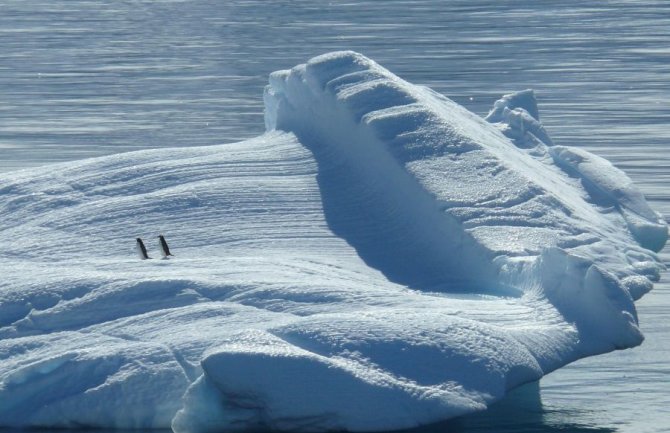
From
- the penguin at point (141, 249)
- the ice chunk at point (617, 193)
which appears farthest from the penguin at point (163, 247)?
the ice chunk at point (617, 193)

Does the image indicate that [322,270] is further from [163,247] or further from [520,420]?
[520,420]

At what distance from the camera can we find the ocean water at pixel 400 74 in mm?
8391

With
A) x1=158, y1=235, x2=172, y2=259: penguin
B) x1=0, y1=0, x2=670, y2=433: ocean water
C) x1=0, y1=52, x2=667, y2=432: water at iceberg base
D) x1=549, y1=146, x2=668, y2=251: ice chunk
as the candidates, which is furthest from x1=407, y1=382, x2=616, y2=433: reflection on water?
x1=549, y1=146, x2=668, y2=251: ice chunk

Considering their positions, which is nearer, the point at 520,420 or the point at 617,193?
the point at 520,420

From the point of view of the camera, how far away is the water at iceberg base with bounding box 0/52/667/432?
7.21 m

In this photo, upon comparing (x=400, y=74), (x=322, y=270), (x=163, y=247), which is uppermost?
(x=163, y=247)

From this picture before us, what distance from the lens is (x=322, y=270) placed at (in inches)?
345

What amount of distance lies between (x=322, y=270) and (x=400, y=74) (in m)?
14.2

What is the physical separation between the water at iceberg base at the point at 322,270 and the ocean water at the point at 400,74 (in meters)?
0.35

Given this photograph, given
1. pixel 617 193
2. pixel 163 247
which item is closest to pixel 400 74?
pixel 617 193

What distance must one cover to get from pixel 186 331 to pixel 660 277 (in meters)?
3.96

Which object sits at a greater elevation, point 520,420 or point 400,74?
point 520,420

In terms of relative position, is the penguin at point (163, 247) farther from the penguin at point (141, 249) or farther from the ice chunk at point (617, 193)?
the ice chunk at point (617, 193)

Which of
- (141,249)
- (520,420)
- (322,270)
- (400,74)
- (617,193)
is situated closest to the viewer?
(520,420)
